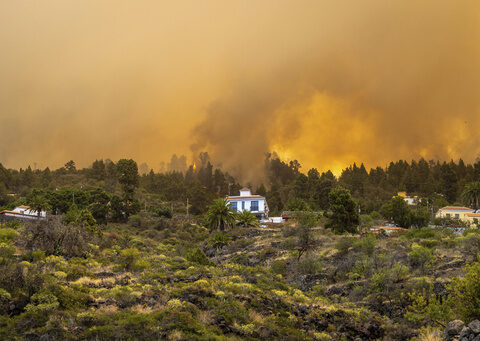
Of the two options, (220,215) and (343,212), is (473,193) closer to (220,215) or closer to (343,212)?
(343,212)

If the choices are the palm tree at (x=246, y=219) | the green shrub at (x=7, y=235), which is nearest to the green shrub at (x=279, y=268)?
the green shrub at (x=7, y=235)

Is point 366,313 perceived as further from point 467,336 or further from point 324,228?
point 324,228

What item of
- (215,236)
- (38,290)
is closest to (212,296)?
(38,290)

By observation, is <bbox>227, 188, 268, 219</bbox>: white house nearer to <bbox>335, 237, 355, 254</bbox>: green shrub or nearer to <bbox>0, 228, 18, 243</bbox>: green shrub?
<bbox>335, 237, 355, 254</bbox>: green shrub

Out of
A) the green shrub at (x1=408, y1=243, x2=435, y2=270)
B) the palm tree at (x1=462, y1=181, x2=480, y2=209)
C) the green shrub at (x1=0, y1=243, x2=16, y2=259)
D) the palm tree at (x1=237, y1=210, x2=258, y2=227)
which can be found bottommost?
the green shrub at (x1=408, y1=243, x2=435, y2=270)

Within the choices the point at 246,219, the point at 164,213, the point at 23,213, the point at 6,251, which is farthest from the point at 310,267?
the point at 23,213

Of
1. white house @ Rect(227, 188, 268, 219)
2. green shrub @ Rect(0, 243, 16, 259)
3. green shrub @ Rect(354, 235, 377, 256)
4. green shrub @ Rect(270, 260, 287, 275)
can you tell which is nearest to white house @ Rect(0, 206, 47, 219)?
white house @ Rect(227, 188, 268, 219)

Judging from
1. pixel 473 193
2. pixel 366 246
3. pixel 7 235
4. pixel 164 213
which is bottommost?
pixel 366 246

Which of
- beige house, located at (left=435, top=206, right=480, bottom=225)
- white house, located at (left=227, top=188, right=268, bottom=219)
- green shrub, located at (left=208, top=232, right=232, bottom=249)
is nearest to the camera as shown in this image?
green shrub, located at (left=208, top=232, right=232, bottom=249)

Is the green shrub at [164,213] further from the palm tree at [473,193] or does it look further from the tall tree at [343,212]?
the palm tree at [473,193]

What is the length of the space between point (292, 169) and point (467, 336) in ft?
450

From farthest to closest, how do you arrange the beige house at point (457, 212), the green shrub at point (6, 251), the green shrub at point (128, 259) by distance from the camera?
1. the beige house at point (457, 212)
2. the green shrub at point (128, 259)
3. the green shrub at point (6, 251)

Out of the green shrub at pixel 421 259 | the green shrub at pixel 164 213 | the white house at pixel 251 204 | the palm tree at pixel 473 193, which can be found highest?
the palm tree at pixel 473 193

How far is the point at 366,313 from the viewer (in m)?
19.6
